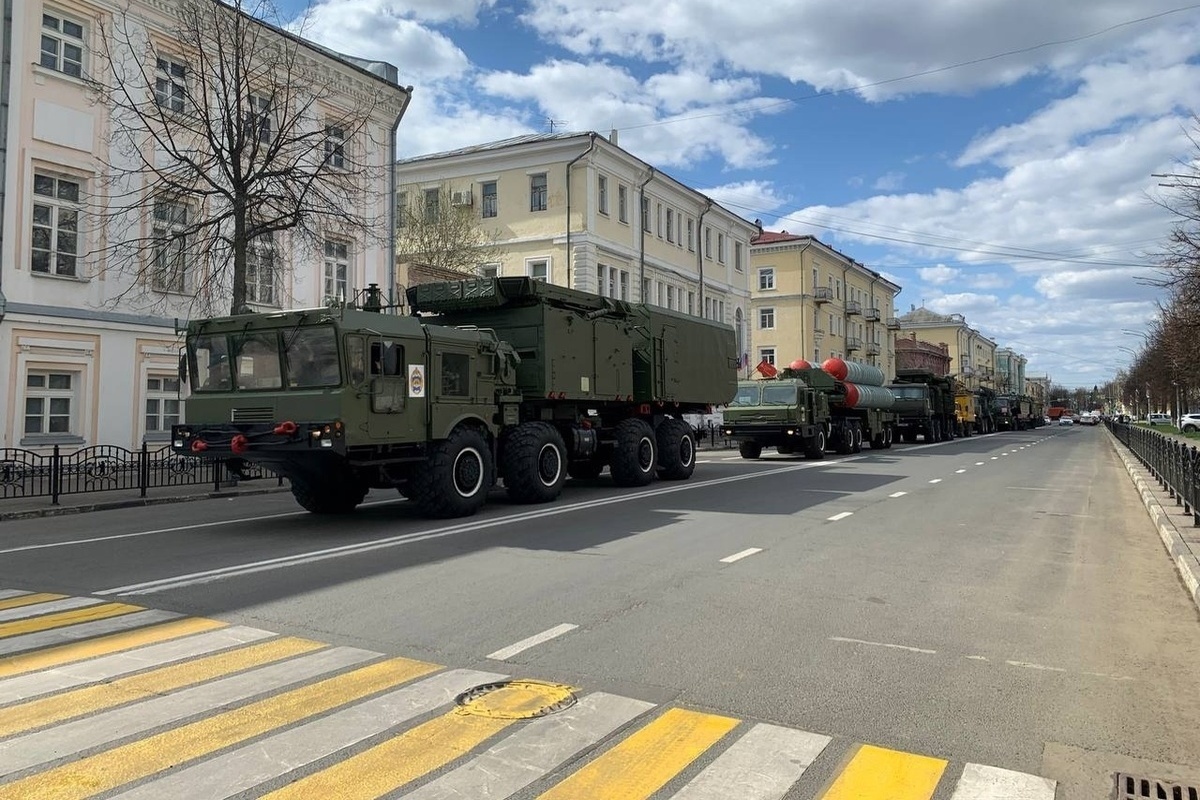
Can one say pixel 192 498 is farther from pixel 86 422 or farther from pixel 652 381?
pixel 652 381

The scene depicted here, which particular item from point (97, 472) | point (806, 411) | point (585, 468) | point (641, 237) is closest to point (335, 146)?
point (97, 472)

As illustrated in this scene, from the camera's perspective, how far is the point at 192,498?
623 inches

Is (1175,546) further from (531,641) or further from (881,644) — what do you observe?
(531,641)

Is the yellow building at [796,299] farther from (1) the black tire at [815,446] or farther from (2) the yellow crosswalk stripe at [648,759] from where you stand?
(2) the yellow crosswalk stripe at [648,759]

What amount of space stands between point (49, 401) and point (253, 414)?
41.1 ft

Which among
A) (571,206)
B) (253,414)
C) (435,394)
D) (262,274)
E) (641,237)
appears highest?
(571,206)

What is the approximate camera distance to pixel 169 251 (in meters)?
21.9

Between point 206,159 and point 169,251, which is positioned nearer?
point 206,159

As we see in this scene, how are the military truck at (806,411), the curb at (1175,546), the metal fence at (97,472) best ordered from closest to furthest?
the curb at (1175,546), the metal fence at (97,472), the military truck at (806,411)

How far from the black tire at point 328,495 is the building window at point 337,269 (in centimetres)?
1520

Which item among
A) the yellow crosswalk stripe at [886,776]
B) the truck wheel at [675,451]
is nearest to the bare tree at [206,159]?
the truck wheel at [675,451]

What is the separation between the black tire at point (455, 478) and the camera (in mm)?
11656

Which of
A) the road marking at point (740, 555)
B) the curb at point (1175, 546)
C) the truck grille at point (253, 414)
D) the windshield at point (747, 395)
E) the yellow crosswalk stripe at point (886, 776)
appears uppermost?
the windshield at point (747, 395)

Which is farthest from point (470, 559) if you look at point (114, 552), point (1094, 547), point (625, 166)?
point (625, 166)
